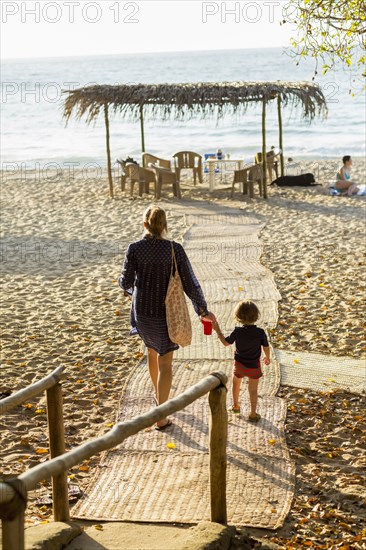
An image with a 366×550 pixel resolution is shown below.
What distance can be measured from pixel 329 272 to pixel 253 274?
967mm

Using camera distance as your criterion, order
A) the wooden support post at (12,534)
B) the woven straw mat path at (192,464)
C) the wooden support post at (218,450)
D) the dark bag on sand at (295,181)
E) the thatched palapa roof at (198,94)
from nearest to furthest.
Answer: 1. the wooden support post at (12,534)
2. the wooden support post at (218,450)
3. the woven straw mat path at (192,464)
4. the thatched palapa roof at (198,94)
5. the dark bag on sand at (295,181)

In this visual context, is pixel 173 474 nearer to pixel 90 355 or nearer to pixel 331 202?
pixel 90 355

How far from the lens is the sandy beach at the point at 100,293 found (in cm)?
624

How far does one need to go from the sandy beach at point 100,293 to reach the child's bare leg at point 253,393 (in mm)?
311

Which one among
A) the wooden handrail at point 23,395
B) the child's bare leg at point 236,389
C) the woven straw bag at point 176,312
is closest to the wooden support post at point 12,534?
the wooden handrail at point 23,395

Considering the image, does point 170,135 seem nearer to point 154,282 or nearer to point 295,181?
point 295,181

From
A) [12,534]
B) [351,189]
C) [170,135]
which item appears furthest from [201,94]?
[170,135]

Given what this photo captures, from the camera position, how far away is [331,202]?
1639 centimetres

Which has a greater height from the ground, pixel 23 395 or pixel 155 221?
pixel 155 221

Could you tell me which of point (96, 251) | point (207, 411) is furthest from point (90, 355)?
point (96, 251)

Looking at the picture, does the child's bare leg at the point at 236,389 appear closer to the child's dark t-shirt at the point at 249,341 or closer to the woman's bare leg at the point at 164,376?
the child's dark t-shirt at the point at 249,341

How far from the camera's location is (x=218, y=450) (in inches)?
168

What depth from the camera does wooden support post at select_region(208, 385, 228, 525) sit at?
424 centimetres

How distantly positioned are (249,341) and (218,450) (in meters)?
1.67
